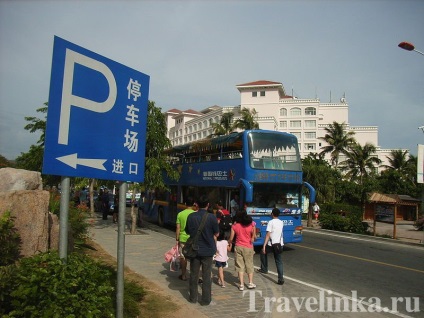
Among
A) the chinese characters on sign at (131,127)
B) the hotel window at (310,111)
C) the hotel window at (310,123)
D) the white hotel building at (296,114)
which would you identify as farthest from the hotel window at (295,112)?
the chinese characters on sign at (131,127)

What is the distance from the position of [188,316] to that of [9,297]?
2.86 m

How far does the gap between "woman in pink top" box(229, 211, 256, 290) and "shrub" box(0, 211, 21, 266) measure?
460 centimetres

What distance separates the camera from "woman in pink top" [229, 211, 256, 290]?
297 inches

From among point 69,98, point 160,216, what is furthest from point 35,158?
point 69,98

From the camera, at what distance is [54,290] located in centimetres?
318

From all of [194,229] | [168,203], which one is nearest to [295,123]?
[168,203]

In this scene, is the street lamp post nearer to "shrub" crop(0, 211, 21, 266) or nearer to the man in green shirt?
the man in green shirt

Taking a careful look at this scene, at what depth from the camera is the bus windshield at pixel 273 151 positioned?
12.3 metres

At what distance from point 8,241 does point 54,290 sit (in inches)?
47.3

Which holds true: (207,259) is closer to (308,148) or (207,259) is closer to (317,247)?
(317,247)

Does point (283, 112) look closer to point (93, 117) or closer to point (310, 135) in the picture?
point (310, 135)

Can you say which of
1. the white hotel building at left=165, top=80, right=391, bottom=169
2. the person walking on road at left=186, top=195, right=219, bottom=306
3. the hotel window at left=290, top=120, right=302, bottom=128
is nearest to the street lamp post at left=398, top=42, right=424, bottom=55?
the person walking on road at left=186, top=195, right=219, bottom=306

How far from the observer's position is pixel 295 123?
235 ft

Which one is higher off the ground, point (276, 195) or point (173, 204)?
point (276, 195)
